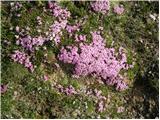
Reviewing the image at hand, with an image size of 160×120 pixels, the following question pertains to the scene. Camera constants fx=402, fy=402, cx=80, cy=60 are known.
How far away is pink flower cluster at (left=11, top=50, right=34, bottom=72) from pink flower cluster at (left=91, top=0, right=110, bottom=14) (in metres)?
2.67

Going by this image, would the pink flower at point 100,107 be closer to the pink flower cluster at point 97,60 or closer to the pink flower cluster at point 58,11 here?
the pink flower cluster at point 97,60

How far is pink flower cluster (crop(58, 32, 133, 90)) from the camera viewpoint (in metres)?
11.1

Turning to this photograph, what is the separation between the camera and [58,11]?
38.3 feet

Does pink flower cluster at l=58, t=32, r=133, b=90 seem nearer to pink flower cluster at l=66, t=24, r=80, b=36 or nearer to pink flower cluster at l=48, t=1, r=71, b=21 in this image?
pink flower cluster at l=66, t=24, r=80, b=36

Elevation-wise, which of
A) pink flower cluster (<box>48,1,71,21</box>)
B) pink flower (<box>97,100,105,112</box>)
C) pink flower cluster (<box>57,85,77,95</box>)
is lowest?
pink flower (<box>97,100,105,112</box>)

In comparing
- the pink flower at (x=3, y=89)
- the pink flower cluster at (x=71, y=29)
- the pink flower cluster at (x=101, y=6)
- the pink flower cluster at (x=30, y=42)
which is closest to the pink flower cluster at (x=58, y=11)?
the pink flower cluster at (x=71, y=29)

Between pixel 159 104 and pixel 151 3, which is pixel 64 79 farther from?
pixel 151 3

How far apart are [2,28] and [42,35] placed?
1149mm

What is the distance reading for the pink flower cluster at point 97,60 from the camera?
36.5 feet

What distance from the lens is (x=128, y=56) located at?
11.8 metres

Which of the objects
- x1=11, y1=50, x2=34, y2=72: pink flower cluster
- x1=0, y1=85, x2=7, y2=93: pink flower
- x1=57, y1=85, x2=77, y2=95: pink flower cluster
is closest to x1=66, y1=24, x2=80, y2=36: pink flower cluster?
x1=11, y1=50, x2=34, y2=72: pink flower cluster

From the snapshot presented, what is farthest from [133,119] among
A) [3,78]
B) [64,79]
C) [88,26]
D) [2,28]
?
[2,28]

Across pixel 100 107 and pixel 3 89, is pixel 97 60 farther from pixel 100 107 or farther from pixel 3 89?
pixel 3 89

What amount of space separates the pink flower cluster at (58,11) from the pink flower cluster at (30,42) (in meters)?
0.98
